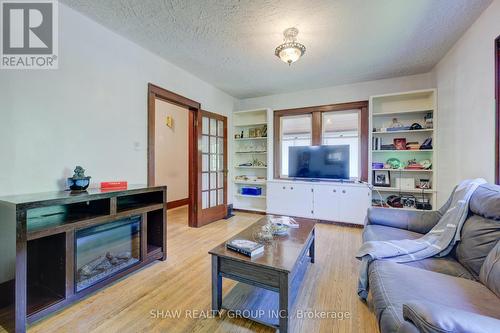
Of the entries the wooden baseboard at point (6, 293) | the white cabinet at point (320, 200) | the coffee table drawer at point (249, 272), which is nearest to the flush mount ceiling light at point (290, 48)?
the coffee table drawer at point (249, 272)

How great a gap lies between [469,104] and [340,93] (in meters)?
1.98

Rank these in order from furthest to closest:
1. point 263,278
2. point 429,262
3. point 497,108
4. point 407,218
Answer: point 407,218 < point 497,108 < point 429,262 < point 263,278

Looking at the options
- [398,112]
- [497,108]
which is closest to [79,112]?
[497,108]

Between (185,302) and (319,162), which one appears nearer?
(185,302)

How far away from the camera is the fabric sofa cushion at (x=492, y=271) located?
1129 mm

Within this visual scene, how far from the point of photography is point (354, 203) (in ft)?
12.1

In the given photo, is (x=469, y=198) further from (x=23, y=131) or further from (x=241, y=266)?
(x=23, y=131)

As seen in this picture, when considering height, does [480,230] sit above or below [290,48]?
below

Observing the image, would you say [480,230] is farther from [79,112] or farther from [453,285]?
[79,112]

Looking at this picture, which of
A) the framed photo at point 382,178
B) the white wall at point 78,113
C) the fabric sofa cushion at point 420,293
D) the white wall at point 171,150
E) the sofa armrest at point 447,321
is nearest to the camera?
the sofa armrest at point 447,321

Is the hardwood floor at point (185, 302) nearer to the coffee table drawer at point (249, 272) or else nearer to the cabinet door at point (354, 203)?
the coffee table drawer at point (249, 272)

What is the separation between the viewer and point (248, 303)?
1.67 meters

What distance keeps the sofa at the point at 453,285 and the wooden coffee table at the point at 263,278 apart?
49 cm

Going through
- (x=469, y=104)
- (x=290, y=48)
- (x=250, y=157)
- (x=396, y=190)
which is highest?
(x=290, y=48)
